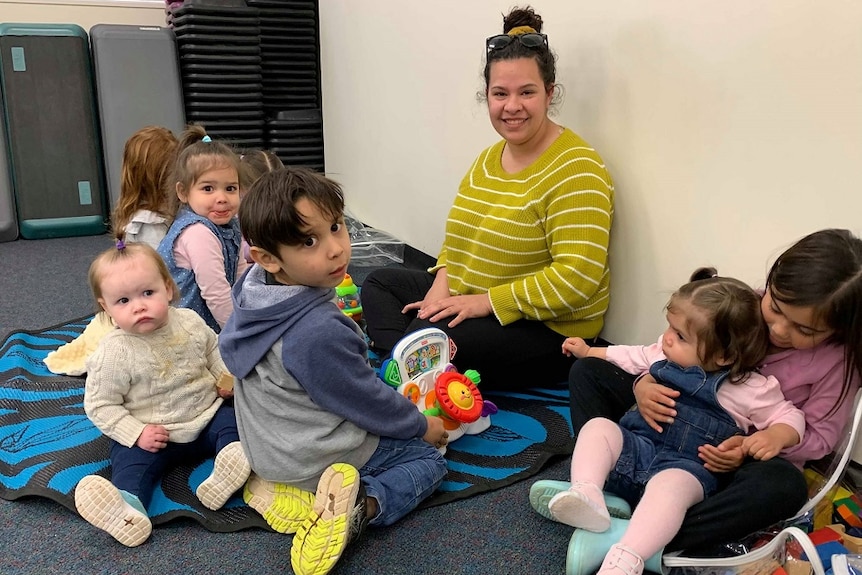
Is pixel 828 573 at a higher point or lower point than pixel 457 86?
lower

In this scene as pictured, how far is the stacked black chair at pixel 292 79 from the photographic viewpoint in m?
3.66

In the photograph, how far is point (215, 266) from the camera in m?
1.82

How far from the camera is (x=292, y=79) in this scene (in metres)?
3.79

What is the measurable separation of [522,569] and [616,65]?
3.79ft

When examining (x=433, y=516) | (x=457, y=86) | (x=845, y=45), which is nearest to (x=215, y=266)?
(x=433, y=516)

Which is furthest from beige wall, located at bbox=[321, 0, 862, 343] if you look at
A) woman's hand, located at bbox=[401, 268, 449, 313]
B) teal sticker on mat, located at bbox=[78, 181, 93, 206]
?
teal sticker on mat, located at bbox=[78, 181, 93, 206]

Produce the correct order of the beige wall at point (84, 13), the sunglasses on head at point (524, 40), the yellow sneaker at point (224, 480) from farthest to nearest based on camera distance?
the beige wall at point (84, 13) < the sunglasses on head at point (524, 40) < the yellow sneaker at point (224, 480)

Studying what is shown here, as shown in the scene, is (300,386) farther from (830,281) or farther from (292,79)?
(292,79)

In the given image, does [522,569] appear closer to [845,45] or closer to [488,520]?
[488,520]

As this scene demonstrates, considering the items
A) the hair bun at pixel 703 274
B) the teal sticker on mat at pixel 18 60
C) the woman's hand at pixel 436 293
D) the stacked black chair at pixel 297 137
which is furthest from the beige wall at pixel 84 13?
the hair bun at pixel 703 274

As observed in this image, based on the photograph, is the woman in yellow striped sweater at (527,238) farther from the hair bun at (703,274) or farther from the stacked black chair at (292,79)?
the stacked black chair at (292,79)

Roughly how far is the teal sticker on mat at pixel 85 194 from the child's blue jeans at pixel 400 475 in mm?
2631

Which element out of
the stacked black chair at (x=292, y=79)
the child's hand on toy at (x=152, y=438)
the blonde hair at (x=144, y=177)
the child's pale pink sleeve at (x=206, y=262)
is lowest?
the child's hand on toy at (x=152, y=438)

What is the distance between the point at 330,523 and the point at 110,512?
15.5 inches
